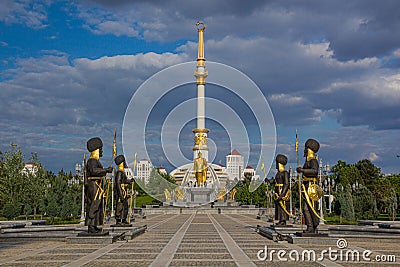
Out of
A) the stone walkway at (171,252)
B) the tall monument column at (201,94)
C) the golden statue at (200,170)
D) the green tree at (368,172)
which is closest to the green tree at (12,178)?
the stone walkway at (171,252)

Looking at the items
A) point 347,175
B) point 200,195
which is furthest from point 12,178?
point 347,175

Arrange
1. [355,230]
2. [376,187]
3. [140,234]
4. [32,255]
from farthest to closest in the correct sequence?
[376,187] < [355,230] < [140,234] < [32,255]

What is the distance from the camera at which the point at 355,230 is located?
77.2 ft

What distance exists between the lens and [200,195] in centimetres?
5847

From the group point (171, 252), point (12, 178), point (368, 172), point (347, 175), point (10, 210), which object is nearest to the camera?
point (171, 252)

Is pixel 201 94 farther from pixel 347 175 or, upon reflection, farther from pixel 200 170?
pixel 347 175

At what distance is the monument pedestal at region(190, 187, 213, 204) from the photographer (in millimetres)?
57906

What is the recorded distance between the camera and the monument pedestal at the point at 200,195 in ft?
190

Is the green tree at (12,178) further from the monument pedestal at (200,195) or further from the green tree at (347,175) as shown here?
the green tree at (347,175)

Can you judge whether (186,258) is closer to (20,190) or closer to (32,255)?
(32,255)

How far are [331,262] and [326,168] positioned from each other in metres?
29.1

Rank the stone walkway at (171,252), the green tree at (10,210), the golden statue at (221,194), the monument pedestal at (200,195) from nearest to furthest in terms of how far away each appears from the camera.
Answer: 1. the stone walkway at (171,252)
2. the green tree at (10,210)
3. the monument pedestal at (200,195)
4. the golden statue at (221,194)

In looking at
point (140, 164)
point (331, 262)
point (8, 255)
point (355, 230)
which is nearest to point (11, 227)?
point (8, 255)

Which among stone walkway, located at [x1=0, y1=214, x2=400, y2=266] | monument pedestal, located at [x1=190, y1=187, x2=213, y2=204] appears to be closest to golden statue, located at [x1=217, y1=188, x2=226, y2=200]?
monument pedestal, located at [x1=190, y1=187, x2=213, y2=204]
